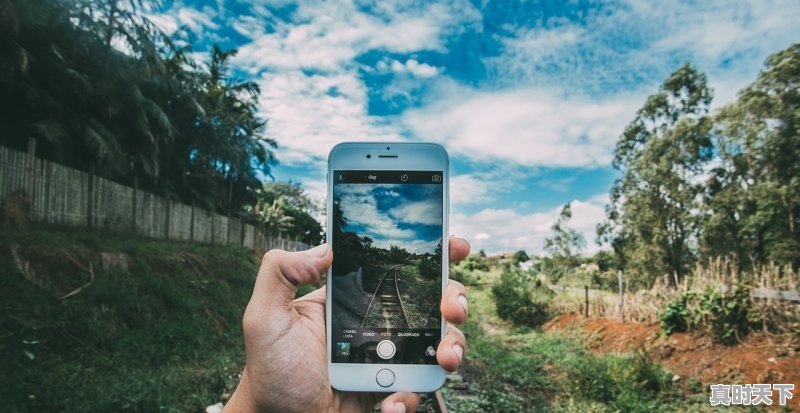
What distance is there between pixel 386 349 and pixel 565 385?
22.0ft

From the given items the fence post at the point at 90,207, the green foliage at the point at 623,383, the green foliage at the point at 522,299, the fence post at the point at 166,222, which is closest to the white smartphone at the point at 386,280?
the green foliage at the point at 623,383

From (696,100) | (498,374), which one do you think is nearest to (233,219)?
(498,374)

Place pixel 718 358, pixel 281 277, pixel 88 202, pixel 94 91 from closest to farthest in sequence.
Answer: pixel 281 277 → pixel 718 358 → pixel 88 202 → pixel 94 91

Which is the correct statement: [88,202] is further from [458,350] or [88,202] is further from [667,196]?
[667,196]

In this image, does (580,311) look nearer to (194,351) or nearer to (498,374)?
(498,374)

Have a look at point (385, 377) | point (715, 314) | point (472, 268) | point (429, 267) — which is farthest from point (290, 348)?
point (472, 268)

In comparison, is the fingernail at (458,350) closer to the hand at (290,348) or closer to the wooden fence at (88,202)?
the hand at (290,348)

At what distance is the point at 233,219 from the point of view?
92.2ft

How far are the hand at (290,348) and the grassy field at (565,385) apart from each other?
179 inches

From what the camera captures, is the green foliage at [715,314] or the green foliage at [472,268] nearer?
the green foliage at [715,314]

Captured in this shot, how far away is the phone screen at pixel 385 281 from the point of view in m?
2.14

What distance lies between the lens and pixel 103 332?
7.02 meters

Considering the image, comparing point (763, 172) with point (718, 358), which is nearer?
point (718, 358)

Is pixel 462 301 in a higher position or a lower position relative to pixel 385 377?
higher
